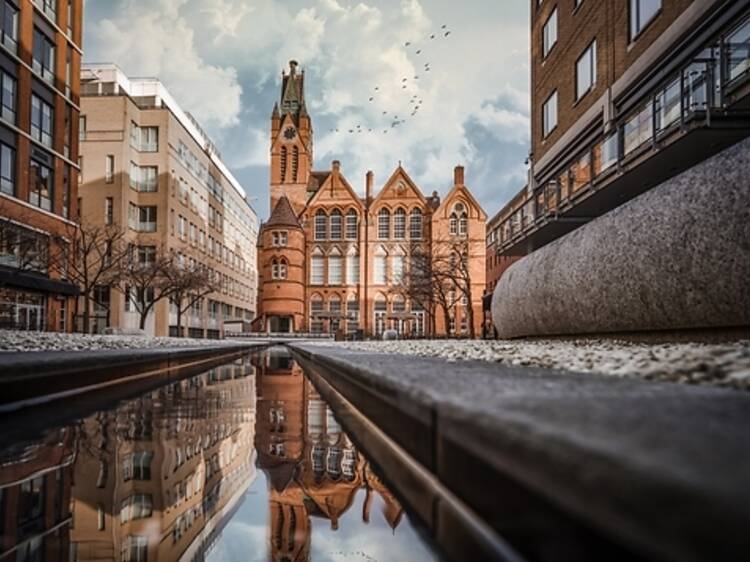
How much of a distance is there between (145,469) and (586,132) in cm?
1732

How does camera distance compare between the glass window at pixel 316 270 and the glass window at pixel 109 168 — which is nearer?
the glass window at pixel 109 168

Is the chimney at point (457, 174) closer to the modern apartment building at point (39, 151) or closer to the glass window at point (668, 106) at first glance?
the modern apartment building at point (39, 151)

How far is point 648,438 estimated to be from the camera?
38.8 inches

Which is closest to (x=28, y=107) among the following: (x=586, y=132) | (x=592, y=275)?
(x=586, y=132)

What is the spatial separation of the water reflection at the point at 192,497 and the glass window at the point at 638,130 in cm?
1067

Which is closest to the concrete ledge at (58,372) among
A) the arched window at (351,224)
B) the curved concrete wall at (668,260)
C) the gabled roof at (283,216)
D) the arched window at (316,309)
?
the curved concrete wall at (668,260)

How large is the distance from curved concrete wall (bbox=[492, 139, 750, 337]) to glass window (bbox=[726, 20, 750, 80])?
3.59 metres

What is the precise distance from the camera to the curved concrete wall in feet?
19.0

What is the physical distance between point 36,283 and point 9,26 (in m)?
11.8

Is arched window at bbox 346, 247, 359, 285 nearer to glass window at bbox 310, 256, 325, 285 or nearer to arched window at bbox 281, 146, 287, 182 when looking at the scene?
glass window at bbox 310, 256, 325, 285

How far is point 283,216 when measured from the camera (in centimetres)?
6284

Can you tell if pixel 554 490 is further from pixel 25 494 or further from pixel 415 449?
pixel 25 494

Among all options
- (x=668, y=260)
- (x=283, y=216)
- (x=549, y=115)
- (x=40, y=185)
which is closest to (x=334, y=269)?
(x=283, y=216)

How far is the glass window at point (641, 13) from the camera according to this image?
44.9 feet
